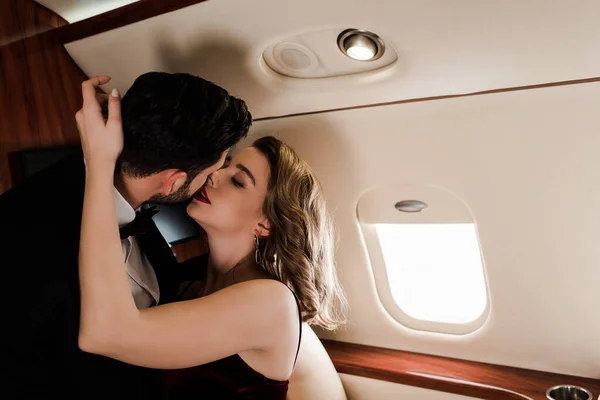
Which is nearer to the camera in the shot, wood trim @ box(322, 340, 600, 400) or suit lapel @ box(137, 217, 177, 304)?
suit lapel @ box(137, 217, 177, 304)

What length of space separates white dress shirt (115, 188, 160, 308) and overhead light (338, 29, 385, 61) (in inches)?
30.5

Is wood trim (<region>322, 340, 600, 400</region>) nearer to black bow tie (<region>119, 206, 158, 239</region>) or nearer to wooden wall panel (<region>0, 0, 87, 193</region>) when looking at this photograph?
black bow tie (<region>119, 206, 158, 239</region>)

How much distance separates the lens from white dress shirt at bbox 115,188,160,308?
1562 millimetres

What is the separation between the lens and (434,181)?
204 cm

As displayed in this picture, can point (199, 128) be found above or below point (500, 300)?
above

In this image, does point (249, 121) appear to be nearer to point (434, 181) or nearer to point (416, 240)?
point (434, 181)

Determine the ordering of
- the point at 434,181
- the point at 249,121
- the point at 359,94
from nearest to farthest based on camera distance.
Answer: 1. the point at 249,121
2. the point at 359,94
3. the point at 434,181

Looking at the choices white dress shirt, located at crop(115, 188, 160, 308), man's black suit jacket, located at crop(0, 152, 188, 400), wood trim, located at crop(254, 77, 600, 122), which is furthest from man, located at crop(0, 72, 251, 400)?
wood trim, located at crop(254, 77, 600, 122)

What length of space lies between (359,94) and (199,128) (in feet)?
2.47

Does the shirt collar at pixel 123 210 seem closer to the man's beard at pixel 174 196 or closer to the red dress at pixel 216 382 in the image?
the man's beard at pixel 174 196

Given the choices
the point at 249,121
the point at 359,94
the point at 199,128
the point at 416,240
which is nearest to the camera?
the point at 199,128

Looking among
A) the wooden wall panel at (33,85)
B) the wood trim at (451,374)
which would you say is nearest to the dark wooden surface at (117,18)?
the wooden wall panel at (33,85)

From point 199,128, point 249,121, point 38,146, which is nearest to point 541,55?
point 249,121

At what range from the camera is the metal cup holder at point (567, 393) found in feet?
6.69
